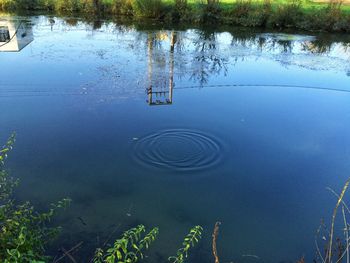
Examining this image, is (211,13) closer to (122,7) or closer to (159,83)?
(122,7)

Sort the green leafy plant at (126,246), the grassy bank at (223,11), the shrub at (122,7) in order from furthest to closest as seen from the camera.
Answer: the shrub at (122,7) < the grassy bank at (223,11) < the green leafy plant at (126,246)

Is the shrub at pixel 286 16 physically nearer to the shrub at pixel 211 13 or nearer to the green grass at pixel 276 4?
the green grass at pixel 276 4

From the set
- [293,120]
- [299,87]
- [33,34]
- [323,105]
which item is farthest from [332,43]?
[33,34]

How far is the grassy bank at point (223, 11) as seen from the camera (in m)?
11.9

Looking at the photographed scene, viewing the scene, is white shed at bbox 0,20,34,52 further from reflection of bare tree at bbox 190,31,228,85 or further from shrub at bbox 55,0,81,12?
reflection of bare tree at bbox 190,31,228,85

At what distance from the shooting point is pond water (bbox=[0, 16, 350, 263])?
3.74 m

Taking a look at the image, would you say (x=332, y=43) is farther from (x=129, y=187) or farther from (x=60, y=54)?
(x=129, y=187)

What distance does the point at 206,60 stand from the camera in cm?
859

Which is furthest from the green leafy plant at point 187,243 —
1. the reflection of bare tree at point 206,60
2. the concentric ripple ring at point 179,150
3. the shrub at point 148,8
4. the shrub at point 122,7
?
the shrub at point 122,7

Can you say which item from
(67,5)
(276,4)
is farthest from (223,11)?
(67,5)

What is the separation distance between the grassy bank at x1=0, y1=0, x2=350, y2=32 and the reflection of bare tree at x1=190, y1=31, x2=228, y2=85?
222cm

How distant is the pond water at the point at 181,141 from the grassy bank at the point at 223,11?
10.4 ft

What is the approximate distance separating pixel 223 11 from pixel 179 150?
9145 millimetres

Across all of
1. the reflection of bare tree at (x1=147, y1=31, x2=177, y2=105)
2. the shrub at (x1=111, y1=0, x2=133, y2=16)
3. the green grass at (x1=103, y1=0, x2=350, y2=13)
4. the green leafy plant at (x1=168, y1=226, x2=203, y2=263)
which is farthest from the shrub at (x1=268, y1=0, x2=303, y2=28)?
the green leafy plant at (x1=168, y1=226, x2=203, y2=263)
